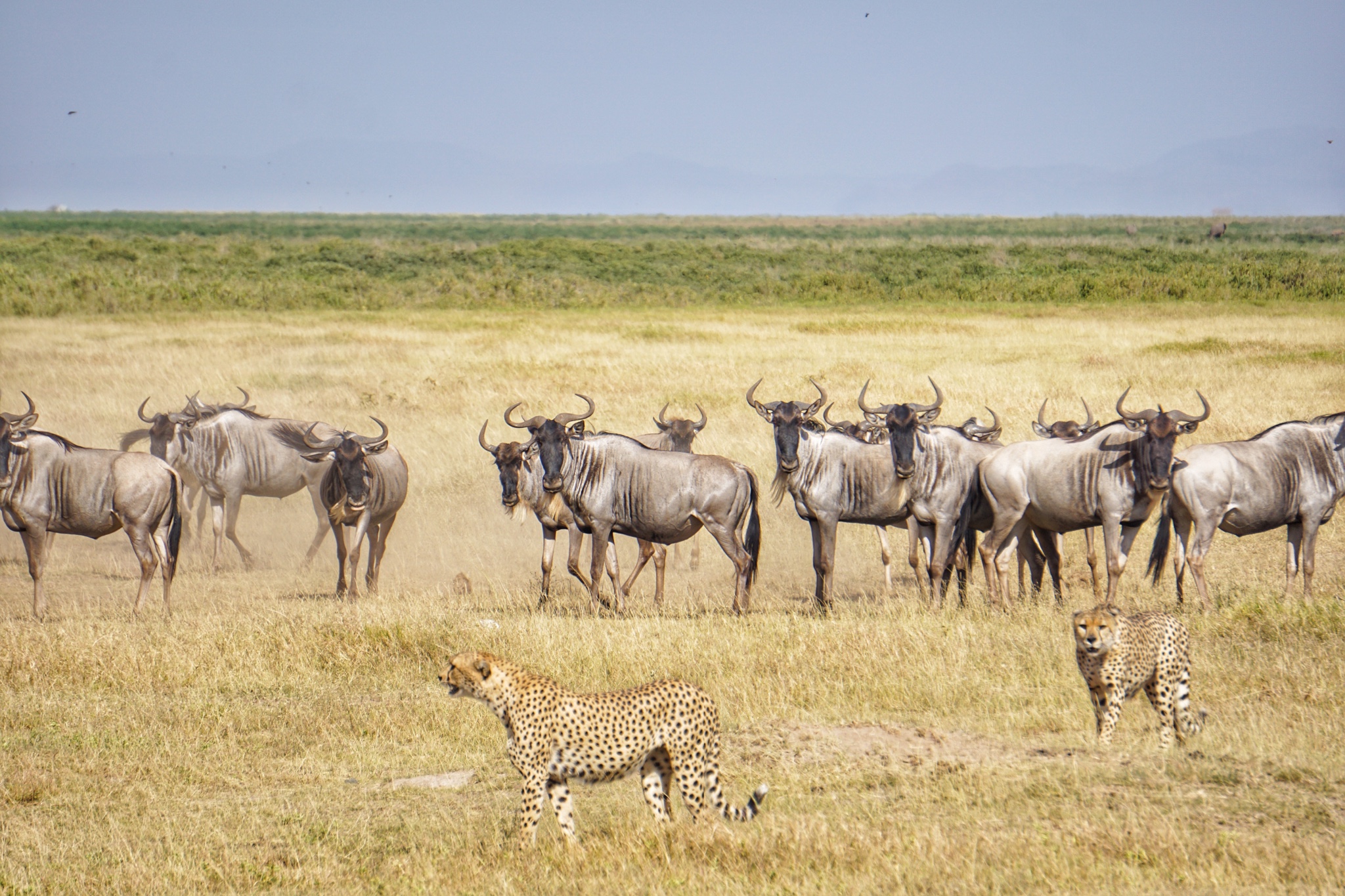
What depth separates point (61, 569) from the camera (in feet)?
47.4

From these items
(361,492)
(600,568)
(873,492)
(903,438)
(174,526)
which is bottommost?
(600,568)

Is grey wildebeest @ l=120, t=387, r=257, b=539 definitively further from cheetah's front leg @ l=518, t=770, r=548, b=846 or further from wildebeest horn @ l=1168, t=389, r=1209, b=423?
wildebeest horn @ l=1168, t=389, r=1209, b=423

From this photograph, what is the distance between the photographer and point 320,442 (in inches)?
574

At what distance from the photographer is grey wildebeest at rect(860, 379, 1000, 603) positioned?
1186cm

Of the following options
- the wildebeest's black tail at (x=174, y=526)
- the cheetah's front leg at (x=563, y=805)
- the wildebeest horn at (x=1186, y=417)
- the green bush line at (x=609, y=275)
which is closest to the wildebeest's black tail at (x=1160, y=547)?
the wildebeest horn at (x=1186, y=417)

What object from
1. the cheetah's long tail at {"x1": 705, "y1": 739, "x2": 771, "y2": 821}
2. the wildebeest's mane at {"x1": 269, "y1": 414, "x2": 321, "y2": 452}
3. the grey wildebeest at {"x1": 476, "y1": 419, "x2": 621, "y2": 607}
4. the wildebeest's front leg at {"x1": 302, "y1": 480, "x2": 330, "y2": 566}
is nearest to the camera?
the cheetah's long tail at {"x1": 705, "y1": 739, "x2": 771, "y2": 821}

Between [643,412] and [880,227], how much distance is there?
367 ft

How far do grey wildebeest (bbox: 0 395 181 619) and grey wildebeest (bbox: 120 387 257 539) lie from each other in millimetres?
2464

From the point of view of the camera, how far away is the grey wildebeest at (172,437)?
15359 millimetres

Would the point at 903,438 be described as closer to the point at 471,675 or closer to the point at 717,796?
the point at 717,796

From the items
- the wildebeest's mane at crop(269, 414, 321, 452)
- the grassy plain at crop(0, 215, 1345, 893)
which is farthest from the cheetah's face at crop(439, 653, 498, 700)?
the wildebeest's mane at crop(269, 414, 321, 452)

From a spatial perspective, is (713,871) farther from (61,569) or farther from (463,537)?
(61,569)

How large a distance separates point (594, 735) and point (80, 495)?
8.37m

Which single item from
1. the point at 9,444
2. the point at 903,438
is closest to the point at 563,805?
the point at 903,438
